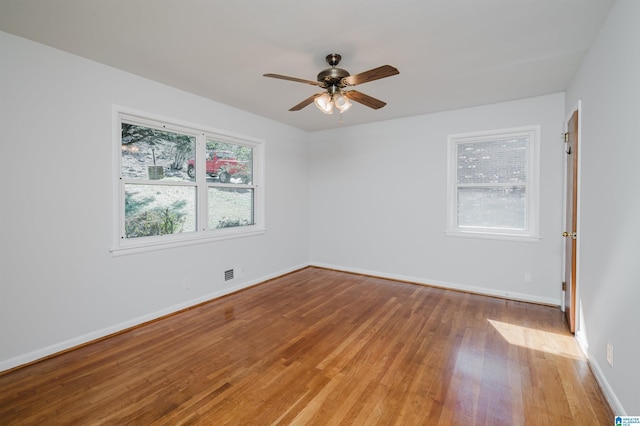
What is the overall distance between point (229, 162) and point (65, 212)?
6.55 ft

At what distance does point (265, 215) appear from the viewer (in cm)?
464

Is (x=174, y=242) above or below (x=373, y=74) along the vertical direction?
below

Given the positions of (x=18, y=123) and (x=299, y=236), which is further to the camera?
(x=299, y=236)

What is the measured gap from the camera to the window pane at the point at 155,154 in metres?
3.05

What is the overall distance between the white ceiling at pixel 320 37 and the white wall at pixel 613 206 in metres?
0.33

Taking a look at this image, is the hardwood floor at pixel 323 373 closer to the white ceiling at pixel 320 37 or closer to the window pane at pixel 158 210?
the window pane at pixel 158 210

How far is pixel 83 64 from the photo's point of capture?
265cm

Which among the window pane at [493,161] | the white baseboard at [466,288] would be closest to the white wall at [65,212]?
the white baseboard at [466,288]

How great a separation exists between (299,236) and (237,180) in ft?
5.41

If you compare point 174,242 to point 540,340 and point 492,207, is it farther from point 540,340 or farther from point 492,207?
point 492,207

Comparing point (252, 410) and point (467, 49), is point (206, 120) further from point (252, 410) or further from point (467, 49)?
point (252, 410)

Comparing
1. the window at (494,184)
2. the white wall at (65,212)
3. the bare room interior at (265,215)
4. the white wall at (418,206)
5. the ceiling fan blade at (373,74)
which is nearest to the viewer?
the bare room interior at (265,215)

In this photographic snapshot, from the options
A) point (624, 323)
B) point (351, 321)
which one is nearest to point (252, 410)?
point (351, 321)

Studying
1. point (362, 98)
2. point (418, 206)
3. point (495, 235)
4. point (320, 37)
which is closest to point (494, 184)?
point (495, 235)
